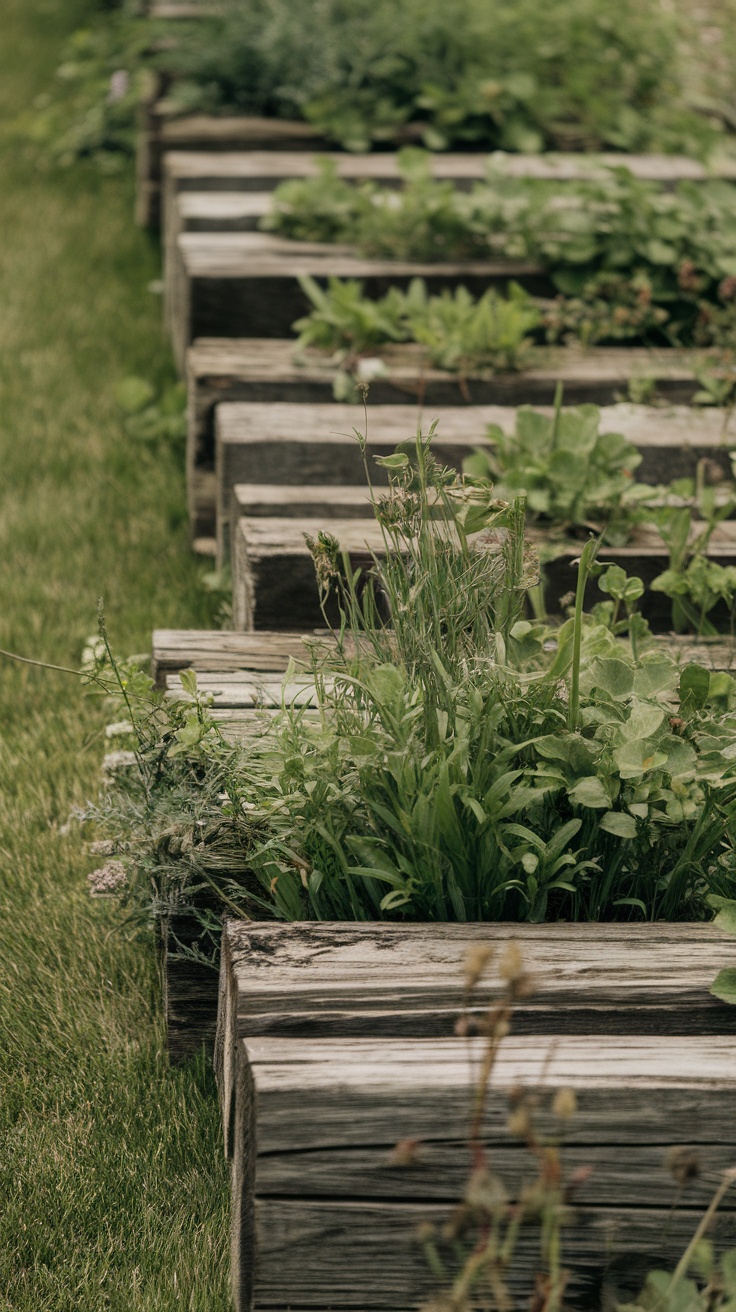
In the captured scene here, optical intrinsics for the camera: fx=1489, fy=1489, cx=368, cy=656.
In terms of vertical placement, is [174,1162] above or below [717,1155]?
below

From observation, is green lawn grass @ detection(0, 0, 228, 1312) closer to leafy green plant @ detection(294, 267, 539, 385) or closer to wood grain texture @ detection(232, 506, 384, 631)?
wood grain texture @ detection(232, 506, 384, 631)

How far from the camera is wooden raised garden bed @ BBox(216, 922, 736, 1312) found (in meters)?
1.67

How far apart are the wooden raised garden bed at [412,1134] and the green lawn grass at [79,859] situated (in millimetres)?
301

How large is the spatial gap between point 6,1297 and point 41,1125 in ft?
1.02

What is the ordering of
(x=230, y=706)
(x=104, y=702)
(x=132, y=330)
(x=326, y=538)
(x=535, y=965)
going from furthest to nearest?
(x=132, y=330)
(x=104, y=702)
(x=230, y=706)
(x=326, y=538)
(x=535, y=965)

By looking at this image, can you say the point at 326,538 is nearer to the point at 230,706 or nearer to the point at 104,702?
the point at 230,706

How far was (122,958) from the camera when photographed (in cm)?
258

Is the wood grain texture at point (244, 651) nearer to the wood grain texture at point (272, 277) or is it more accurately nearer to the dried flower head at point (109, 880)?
the dried flower head at point (109, 880)

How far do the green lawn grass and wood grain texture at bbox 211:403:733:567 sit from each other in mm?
392

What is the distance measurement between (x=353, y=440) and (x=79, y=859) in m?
1.15

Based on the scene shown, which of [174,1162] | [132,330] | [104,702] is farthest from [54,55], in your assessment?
[174,1162]

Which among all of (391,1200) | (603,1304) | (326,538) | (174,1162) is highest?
(326,538)

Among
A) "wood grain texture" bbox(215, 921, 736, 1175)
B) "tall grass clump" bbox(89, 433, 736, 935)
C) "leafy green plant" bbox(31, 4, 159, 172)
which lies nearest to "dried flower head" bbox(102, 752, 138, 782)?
"tall grass clump" bbox(89, 433, 736, 935)

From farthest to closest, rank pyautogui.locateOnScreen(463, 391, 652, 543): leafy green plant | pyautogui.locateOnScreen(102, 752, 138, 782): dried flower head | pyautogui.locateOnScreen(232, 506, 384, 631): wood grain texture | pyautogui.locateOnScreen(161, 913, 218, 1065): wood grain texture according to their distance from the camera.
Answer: pyautogui.locateOnScreen(463, 391, 652, 543): leafy green plant
pyautogui.locateOnScreen(232, 506, 384, 631): wood grain texture
pyautogui.locateOnScreen(102, 752, 138, 782): dried flower head
pyautogui.locateOnScreen(161, 913, 218, 1065): wood grain texture
